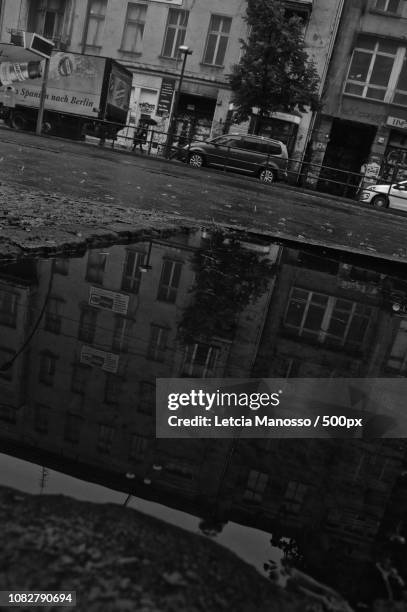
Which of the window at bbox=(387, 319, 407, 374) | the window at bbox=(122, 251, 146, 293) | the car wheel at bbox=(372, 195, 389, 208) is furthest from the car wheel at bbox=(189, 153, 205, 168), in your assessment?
the window at bbox=(387, 319, 407, 374)

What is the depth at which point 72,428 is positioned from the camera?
1.24 meters

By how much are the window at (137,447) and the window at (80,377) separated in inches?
9.8

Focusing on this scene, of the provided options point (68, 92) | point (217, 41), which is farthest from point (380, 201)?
point (217, 41)

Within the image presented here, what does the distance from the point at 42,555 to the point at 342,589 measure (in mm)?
477

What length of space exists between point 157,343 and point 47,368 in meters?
0.45

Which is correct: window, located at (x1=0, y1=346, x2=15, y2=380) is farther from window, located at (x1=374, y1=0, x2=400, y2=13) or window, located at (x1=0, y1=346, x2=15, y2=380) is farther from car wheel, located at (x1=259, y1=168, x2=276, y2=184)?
window, located at (x1=374, y1=0, x2=400, y2=13)

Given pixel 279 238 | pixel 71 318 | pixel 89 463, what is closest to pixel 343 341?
pixel 71 318

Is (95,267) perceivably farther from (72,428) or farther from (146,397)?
(72,428)

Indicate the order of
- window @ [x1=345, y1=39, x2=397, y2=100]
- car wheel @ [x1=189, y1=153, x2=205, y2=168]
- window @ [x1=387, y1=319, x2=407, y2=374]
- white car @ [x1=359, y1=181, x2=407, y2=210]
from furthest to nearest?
window @ [x1=345, y1=39, x2=397, y2=100] < car wheel @ [x1=189, y1=153, x2=205, y2=168] < white car @ [x1=359, y1=181, x2=407, y2=210] < window @ [x1=387, y1=319, x2=407, y2=374]

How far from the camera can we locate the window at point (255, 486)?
1.10 metres

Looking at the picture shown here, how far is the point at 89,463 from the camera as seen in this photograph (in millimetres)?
1109

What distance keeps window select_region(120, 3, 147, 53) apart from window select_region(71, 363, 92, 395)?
27191 millimetres

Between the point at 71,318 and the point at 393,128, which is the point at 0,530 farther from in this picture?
the point at 393,128

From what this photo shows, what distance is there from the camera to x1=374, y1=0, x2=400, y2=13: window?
23.9 m
